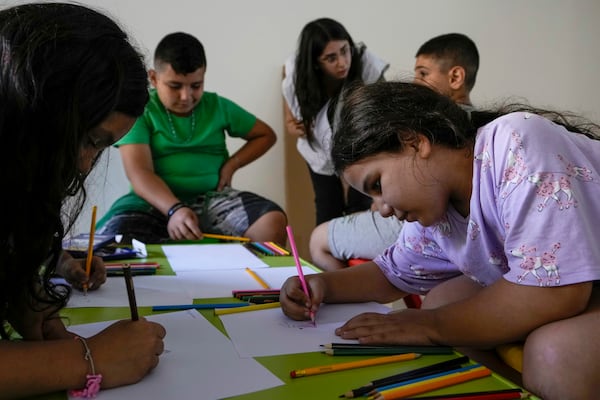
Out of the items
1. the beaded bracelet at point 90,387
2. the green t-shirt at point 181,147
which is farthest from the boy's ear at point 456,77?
the beaded bracelet at point 90,387

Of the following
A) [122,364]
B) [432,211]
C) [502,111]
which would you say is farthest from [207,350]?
[502,111]

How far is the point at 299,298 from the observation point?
965 millimetres

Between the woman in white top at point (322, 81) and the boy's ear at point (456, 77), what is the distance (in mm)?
393

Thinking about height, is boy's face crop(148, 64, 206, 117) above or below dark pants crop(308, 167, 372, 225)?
above

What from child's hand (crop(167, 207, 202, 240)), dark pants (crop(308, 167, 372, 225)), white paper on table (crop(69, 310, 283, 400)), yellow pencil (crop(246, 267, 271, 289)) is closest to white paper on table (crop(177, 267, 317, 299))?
yellow pencil (crop(246, 267, 271, 289))

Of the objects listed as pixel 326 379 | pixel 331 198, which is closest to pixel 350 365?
pixel 326 379

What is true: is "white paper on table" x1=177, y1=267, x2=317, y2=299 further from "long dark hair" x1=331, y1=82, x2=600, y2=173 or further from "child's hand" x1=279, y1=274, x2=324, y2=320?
"long dark hair" x1=331, y1=82, x2=600, y2=173

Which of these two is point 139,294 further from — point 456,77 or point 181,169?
point 456,77

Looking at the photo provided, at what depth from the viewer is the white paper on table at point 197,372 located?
0.65m

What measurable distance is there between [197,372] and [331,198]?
208cm

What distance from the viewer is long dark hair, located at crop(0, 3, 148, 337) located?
688mm

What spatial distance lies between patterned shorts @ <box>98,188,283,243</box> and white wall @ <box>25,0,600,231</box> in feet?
2.25

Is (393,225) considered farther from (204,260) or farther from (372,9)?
(372,9)

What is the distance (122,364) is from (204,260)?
2.55ft
